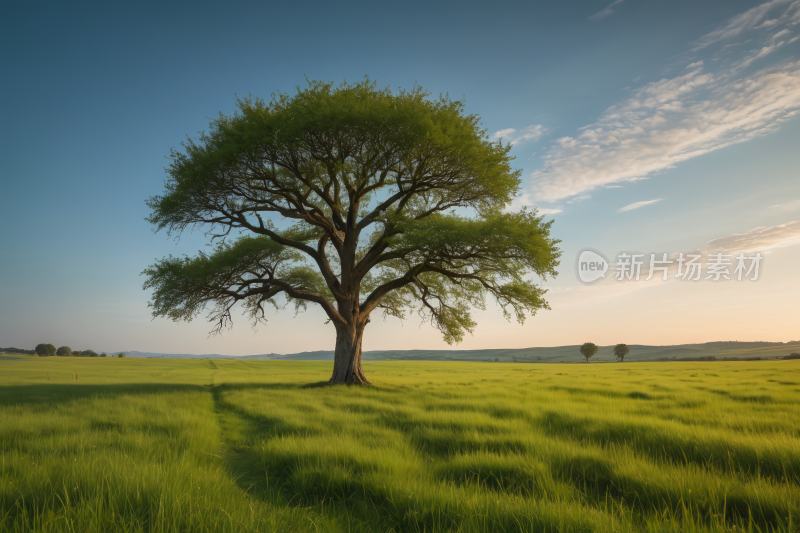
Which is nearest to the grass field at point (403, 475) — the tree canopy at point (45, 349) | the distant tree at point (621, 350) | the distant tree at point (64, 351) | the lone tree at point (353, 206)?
the lone tree at point (353, 206)

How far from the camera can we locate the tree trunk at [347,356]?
69.7ft

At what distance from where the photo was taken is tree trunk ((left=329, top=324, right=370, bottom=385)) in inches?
836

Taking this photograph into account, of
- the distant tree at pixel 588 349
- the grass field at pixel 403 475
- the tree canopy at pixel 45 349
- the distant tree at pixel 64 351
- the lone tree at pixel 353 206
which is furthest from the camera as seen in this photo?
the distant tree at pixel 588 349

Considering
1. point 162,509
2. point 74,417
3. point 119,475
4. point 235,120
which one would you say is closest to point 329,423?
point 119,475

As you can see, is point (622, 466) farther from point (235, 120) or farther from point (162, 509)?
point (235, 120)

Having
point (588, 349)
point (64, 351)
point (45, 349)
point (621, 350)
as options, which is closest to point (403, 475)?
point (588, 349)

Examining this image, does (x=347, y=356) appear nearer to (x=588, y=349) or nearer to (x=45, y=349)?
(x=588, y=349)

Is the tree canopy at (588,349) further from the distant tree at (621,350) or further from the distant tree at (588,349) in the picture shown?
the distant tree at (621,350)

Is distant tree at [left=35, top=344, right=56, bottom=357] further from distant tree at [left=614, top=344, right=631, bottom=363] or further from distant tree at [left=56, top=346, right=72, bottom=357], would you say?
distant tree at [left=614, top=344, right=631, bottom=363]

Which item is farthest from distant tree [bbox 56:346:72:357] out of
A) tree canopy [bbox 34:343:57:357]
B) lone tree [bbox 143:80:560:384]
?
lone tree [bbox 143:80:560:384]

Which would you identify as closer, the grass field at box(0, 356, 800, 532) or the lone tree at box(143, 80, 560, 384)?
the grass field at box(0, 356, 800, 532)

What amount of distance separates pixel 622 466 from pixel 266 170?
18729 mm

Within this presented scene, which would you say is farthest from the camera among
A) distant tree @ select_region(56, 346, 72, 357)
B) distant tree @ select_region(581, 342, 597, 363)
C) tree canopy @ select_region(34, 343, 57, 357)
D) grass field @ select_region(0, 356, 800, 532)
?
distant tree @ select_region(581, 342, 597, 363)

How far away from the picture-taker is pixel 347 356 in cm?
2130
